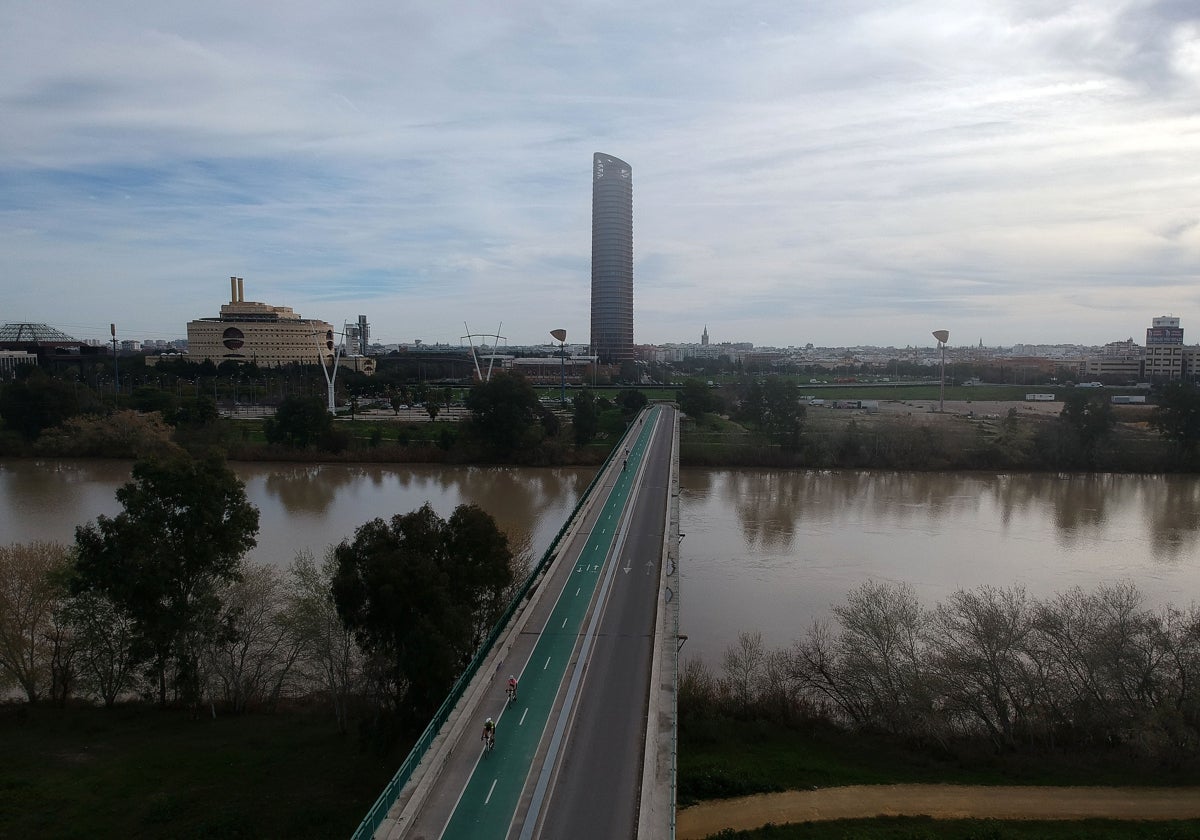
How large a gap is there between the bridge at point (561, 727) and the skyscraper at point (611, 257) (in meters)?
54.1

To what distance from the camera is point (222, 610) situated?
8.16 meters

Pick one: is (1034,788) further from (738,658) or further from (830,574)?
(830,574)

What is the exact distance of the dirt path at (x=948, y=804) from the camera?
5961 mm

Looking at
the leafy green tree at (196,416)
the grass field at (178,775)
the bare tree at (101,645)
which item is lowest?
the grass field at (178,775)

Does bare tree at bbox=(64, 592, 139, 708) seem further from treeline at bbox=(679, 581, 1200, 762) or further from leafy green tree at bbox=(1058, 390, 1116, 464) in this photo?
leafy green tree at bbox=(1058, 390, 1116, 464)

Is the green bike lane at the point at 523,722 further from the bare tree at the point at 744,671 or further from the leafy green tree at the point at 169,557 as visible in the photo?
the leafy green tree at the point at 169,557

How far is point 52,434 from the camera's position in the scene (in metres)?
22.8

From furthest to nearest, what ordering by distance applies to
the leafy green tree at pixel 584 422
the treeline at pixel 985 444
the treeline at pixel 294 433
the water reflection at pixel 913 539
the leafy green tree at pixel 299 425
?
the leafy green tree at pixel 584 422 < the leafy green tree at pixel 299 425 < the treeline at pixel 294 433 < the treeline at pixel 985 444 < the water reflection at pixel 913 539

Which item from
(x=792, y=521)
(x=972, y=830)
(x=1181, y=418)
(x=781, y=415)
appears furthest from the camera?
(x=781, y=415)

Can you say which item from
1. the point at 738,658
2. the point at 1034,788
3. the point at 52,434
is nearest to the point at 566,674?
the point at 738,658

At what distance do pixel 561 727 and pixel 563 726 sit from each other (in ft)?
0.07

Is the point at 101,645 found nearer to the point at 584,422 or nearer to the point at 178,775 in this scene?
the point at 178,775

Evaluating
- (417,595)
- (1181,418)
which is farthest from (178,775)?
(1181,418)

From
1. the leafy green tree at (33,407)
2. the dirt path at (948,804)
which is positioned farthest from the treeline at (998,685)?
the leafy green tree at (33,407)
